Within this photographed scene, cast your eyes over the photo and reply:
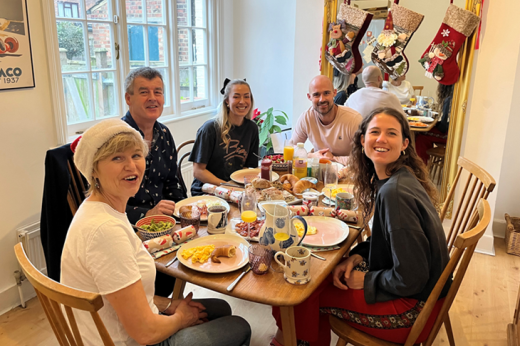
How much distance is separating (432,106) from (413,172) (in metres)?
1.92

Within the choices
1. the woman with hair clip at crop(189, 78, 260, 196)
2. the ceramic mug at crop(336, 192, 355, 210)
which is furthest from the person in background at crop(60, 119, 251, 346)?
the woman with hair clip at crop(189, 78, 260, 196)

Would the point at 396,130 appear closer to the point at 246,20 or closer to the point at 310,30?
the point at 310,30

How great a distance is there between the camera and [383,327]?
139 centimetres

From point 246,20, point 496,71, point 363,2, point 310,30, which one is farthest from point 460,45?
point 246,20

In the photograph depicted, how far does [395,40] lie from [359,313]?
2.43m

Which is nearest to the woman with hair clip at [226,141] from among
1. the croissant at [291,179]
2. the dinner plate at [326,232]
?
the croissant at [291,179]

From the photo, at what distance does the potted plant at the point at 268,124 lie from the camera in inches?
157

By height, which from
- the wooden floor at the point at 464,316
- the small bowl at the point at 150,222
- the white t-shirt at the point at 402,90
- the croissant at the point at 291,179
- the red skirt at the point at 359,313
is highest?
the white t-shirt at the point at 402,90

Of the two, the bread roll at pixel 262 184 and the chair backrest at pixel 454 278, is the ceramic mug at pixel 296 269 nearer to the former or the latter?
the chair backrest at pixel 454 278

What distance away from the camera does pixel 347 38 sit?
3322 millimetres

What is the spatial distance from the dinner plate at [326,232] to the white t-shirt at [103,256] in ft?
2.20

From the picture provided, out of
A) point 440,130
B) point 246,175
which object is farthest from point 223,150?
point 440,130

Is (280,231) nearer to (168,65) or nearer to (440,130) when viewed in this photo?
(440,130)

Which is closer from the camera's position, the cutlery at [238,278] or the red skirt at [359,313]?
the cutlery at [238,278]
